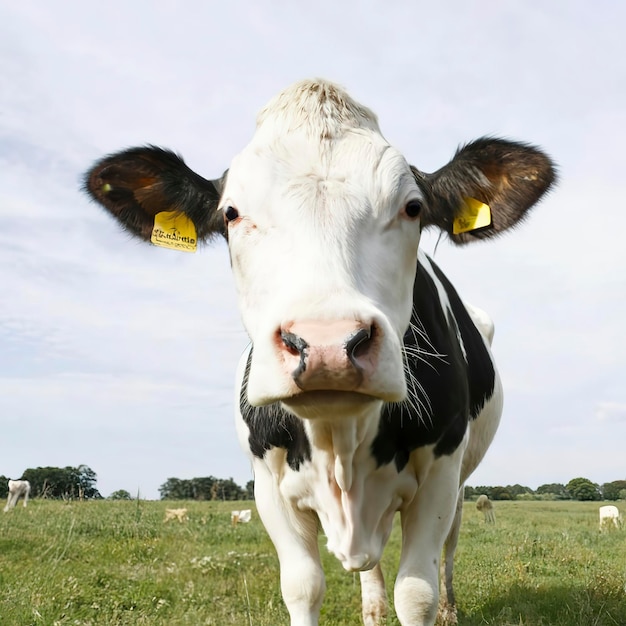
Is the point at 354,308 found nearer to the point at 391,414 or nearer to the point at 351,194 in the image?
the point at 351,194

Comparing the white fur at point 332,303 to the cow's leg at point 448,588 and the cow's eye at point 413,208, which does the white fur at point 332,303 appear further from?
the cow's leg at point 448,588

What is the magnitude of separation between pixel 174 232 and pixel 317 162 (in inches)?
58.0

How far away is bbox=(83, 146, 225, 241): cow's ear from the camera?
182 inches

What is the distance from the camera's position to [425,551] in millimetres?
4445

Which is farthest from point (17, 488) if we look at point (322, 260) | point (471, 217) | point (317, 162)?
point (322, 260)

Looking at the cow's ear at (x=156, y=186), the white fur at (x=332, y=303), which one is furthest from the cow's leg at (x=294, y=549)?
the cow's ear at (x=156, y=186)

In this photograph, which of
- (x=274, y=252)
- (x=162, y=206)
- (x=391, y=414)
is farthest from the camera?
(x=162, y=206)

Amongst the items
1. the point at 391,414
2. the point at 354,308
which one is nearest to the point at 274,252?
the point at 354,308

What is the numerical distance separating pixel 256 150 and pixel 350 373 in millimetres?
1583

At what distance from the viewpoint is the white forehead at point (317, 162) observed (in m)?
3.56

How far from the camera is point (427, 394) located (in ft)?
14.4

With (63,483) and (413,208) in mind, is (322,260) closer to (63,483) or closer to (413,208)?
(413,208)

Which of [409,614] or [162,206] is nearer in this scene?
[409,614]

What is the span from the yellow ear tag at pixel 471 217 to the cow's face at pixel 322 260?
2.77 feet
